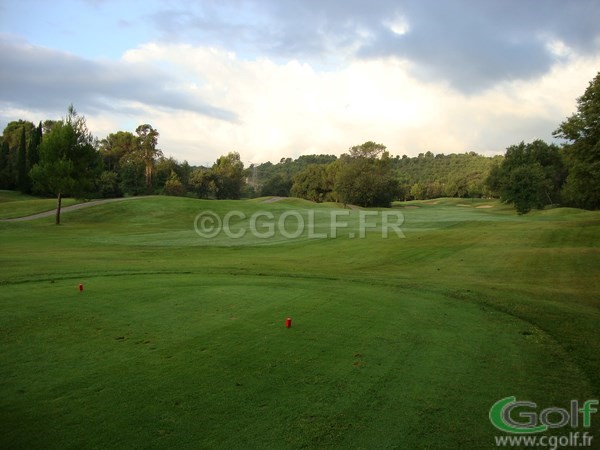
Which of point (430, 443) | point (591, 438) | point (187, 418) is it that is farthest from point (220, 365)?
point (591, 438)

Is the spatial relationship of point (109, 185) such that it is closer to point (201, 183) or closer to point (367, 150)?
point (201, 183)

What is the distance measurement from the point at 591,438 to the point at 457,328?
3829mm

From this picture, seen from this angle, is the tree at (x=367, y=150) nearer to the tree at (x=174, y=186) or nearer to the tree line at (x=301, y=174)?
the tree line at (x=301, y=174)

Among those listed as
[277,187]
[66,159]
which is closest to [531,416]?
[66,159]

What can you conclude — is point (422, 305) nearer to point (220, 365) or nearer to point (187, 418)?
point (220, 365)

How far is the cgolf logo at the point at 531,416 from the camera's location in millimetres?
4480

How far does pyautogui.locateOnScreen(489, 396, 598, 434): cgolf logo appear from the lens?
4480 mm

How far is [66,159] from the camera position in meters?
38.2

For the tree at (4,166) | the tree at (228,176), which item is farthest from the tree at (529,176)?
the tree at (4,166)

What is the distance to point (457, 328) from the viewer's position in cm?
812
